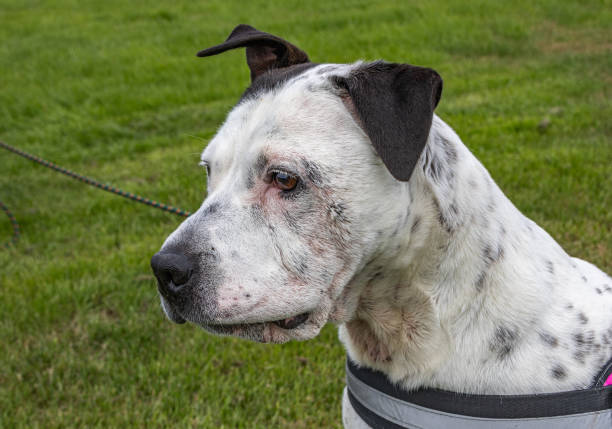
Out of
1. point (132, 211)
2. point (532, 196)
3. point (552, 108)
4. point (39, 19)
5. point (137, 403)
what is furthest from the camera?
point (39, 19)

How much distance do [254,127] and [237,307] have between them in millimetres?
659

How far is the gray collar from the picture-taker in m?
2.08

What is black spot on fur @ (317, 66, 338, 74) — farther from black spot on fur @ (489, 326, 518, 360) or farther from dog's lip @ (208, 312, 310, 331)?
black spot on fur @ (489, 326, 518, 360)

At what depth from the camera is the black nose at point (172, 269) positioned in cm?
204

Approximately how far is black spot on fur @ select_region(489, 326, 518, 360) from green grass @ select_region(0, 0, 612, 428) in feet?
5.00

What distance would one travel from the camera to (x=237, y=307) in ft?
6.76

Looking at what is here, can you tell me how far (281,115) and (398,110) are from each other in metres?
0.43

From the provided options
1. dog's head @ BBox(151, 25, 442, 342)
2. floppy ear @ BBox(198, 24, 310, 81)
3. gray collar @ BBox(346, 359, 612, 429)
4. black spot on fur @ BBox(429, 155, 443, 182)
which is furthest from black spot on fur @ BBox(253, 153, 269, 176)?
gray collar @ BBox(346, 359, 612, 429)

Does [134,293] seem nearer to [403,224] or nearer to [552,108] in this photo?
[403,224]

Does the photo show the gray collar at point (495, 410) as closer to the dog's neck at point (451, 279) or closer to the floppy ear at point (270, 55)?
the dog's neck at point (451, 279)

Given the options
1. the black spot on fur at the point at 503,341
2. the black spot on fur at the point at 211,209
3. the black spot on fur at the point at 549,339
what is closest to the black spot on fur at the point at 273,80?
the black spot on fur at the point at 211,209

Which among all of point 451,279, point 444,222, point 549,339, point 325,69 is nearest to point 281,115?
point 325,69

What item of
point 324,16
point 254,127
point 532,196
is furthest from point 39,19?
point 254,127

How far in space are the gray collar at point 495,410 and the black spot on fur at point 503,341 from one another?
15 centimetres
